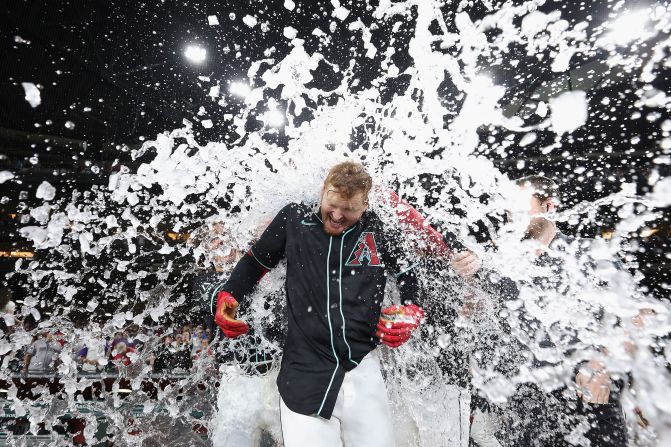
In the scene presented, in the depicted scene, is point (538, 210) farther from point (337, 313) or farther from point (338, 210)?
point (337, 313)

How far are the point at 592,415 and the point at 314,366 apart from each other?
6.27 feet

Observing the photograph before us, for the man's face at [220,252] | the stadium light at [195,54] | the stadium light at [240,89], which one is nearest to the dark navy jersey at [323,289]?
the man's face at [220,252]

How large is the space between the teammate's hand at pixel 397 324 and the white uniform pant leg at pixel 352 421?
0.20 m

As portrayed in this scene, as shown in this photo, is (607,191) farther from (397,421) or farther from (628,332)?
(397,421)

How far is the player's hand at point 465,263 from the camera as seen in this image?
7.63 ft

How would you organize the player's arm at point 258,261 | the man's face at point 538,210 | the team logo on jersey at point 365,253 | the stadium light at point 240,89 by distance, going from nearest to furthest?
the team logo on jersey at point 365,253
the player's arm at point 258,261
the man's face at point 538,210
the stadium light at point 240,89

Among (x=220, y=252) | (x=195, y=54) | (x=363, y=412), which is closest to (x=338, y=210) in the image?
(x=363, y=412)

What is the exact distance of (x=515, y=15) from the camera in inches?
171

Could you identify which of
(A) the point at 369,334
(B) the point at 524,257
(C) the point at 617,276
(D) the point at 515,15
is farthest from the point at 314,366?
(D) the point at 515,15

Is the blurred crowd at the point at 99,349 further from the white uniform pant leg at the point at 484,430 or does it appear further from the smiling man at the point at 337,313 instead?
the white uniform pant leg at the point at 484,430

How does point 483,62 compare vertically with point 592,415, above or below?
above

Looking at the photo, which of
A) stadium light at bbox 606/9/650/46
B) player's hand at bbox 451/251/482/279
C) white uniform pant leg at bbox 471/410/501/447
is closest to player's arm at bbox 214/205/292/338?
player's hand at bbox 451/251/482/279

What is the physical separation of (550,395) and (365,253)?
1761 millimetres

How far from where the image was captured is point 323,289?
2.03 m
